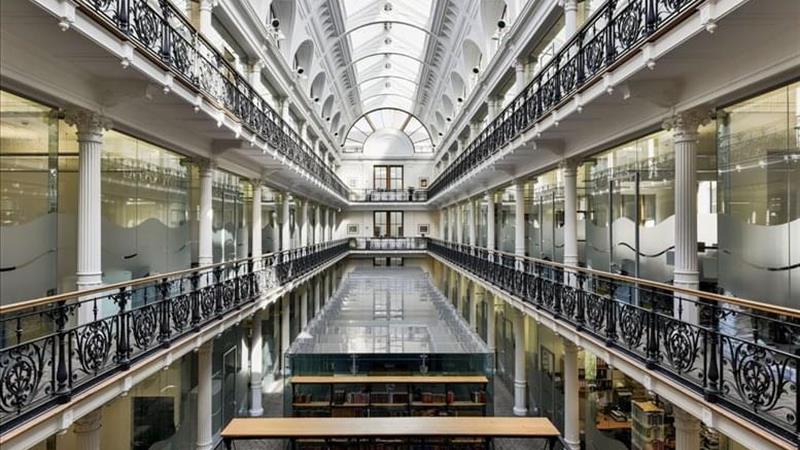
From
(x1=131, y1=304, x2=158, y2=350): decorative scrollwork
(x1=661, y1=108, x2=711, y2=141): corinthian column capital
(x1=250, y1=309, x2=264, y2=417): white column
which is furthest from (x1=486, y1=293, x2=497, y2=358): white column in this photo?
(x1=131, y1=304, x2=158, y2=350): decorative scrollwork

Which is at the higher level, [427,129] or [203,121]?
[427,129]

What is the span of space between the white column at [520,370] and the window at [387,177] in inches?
1097

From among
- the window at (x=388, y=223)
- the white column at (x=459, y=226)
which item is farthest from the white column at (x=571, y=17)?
the window at (x=388, y=223)

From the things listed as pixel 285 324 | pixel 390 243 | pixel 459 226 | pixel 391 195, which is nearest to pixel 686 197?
pixel 285 324

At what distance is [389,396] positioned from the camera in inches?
444

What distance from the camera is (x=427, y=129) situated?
39.4 m

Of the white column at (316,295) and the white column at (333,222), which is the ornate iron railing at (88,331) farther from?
the white column at (333,222)

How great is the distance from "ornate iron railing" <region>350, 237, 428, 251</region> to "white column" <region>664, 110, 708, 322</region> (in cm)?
2835

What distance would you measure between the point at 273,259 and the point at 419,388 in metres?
6.35

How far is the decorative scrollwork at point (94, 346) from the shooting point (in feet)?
16.0

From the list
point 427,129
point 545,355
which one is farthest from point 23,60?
point 427,129

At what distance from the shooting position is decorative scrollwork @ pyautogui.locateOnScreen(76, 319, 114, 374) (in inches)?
192

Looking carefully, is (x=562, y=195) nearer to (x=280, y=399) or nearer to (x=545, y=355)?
(x=545, y=355)

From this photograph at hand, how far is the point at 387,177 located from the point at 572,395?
32.1m
